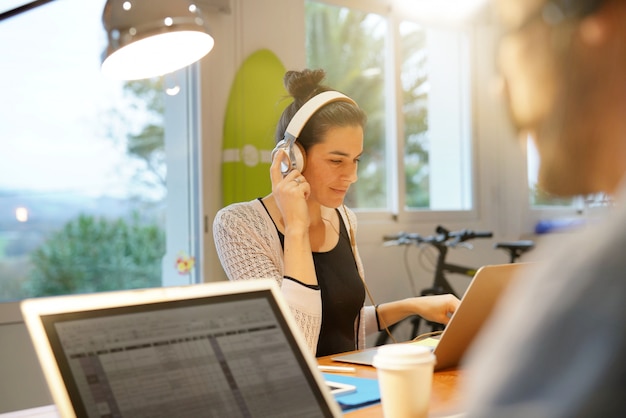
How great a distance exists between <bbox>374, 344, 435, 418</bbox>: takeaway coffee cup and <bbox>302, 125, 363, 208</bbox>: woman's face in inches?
47.2

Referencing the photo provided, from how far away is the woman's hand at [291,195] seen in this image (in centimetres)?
202

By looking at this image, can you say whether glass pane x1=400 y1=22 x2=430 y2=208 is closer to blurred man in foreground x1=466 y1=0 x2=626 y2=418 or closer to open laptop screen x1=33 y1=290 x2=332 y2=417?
open laptop screen x1=33 y1=290 x2=332 y2=417

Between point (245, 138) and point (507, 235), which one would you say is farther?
point (507, 235)

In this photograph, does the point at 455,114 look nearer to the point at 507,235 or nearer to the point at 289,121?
the point at 507,235

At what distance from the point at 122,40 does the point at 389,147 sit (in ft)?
12.5

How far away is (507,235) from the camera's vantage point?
18.4ft

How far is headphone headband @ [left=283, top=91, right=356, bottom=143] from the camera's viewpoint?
2.14m

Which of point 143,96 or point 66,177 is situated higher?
point 143,96

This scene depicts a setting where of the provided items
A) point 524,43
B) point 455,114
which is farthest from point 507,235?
point 524,43

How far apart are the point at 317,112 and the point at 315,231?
1.21 feet

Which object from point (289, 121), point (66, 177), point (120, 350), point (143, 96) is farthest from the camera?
point (143, 96)

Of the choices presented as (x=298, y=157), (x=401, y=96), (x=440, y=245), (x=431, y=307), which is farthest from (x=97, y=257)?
(x=401, y=96)

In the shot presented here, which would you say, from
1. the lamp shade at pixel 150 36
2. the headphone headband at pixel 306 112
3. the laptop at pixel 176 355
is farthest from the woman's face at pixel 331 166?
the laptop at pixel 176 355

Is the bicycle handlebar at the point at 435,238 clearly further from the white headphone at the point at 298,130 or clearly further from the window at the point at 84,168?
the white headphone at the point at 298,130
